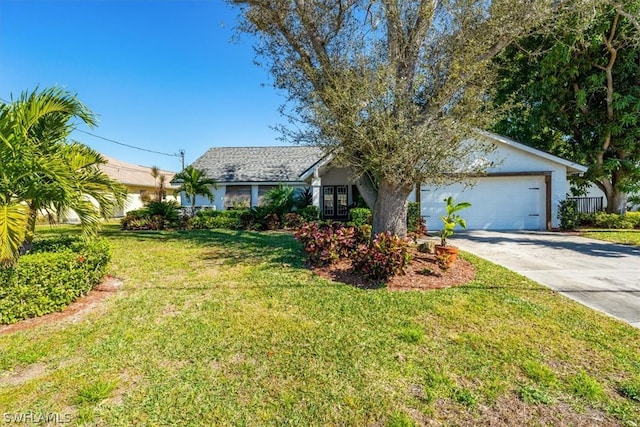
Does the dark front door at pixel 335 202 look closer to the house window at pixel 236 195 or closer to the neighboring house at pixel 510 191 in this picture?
the neighboring house at pixel 510 191

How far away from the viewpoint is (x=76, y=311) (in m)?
4.89

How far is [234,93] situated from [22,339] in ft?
A: 43.2

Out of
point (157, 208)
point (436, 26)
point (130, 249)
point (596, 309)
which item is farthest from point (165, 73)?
point (596, 309)

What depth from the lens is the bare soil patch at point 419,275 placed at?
5859 mm

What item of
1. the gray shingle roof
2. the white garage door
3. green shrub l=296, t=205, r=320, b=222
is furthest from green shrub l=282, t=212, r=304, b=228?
the white garage door

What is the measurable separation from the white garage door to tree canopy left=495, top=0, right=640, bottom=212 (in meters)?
2.73

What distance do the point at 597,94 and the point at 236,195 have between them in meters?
19.3

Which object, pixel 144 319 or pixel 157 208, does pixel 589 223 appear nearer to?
pixel 144 319

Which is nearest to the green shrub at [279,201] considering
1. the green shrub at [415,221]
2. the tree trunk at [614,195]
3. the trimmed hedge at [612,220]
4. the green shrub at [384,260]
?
the green shrub at [415,221]

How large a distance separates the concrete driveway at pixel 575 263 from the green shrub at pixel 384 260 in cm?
289

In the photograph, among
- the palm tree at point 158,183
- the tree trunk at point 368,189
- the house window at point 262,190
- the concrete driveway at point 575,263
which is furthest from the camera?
the palm tree at point 158,183

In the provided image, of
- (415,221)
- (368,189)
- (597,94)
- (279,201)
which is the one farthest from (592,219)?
(279,201)

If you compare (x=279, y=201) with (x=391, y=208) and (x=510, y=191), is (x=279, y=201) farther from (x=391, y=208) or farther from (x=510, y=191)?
(x=510, y=191)

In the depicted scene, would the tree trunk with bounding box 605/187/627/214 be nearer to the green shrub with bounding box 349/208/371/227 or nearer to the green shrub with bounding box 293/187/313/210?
the green shrub with bounding box 349/208/371/227
